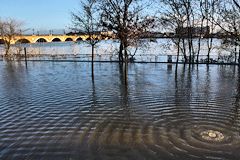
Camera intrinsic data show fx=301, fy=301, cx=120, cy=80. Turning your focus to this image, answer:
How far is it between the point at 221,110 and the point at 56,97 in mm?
7323

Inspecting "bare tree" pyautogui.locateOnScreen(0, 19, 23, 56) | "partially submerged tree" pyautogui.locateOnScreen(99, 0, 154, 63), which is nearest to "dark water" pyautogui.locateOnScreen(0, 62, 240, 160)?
"partially submerged tree" pyautogui.locateOnScreen(99, 0, 154, 63)

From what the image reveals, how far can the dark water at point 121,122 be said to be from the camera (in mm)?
7242

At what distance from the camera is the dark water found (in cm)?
724

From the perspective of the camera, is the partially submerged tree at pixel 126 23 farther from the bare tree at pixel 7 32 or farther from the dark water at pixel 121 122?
the bare tree at pixel 7 32

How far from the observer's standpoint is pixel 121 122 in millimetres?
9648

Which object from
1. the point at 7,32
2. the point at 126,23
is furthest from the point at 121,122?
the point at 7,32

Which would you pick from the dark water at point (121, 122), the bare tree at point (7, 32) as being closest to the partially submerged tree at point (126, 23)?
the dark water at point (121, 122)

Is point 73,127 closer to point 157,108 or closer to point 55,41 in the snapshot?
point 157,108

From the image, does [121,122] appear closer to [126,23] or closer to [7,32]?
[126,23]

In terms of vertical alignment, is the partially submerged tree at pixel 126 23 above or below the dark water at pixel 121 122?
above

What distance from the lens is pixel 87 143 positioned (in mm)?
7781

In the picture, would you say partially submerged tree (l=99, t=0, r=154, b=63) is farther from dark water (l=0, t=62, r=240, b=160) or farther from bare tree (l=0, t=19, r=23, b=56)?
bare tree (l=0, t=19, r=23, b=56)

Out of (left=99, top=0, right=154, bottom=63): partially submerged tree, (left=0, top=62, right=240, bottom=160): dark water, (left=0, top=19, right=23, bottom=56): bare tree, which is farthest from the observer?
(left=0, top=19, right=23, bottom=56): bare tree

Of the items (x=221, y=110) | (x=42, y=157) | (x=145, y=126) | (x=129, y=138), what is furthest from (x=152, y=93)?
(x=42, y=157)
